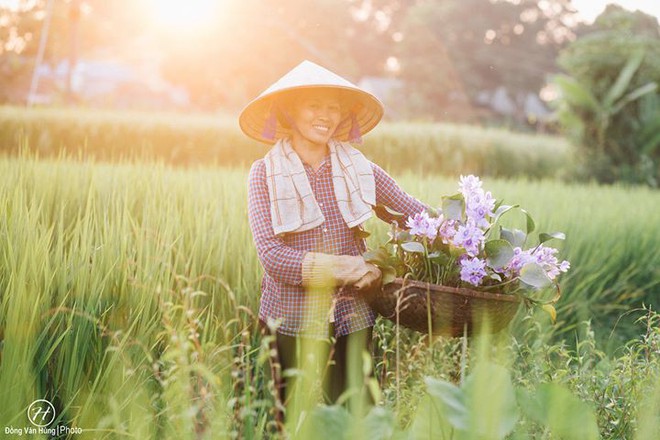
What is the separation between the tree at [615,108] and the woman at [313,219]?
6888 millimetres

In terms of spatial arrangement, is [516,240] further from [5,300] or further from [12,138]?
[12,138]

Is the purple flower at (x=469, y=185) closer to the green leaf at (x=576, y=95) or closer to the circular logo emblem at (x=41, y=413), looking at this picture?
the circular logo emblem at (x=41, y=413)

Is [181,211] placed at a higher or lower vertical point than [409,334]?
higher

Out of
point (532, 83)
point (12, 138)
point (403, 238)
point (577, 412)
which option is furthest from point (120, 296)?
point (532, 83)

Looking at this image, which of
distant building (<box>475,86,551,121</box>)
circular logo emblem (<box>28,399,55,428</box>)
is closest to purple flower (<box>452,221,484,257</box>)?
circular logo emblem (<box>28,399,55,428</box>)

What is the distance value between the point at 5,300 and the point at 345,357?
39.5 inches

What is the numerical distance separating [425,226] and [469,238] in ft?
0.45

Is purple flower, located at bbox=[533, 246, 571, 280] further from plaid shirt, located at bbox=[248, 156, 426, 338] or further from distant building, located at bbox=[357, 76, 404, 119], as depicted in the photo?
distant building, located at bbox=[357, 76, 404, 119]

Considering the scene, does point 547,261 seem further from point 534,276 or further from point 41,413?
point 41,413

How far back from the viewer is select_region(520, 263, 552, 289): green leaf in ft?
5.98

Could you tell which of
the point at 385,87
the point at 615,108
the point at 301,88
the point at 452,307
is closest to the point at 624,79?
the point at 615,108

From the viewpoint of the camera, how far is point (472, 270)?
1828mm

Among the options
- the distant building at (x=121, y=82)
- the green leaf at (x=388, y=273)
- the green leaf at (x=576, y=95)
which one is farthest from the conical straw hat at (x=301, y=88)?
the distant building at (x=121, y=82)

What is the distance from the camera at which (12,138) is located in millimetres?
7125
